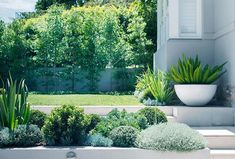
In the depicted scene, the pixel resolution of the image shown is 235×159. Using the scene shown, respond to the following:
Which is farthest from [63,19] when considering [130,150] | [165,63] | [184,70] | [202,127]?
[130,150]

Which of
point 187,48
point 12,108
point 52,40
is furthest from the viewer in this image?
point 52,40

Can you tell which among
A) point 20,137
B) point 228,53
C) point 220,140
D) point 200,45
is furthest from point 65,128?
point 200,45

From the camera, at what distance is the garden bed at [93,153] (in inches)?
216

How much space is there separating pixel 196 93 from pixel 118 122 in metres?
2.50

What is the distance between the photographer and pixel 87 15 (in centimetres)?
1639

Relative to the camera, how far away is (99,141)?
577 centimetres

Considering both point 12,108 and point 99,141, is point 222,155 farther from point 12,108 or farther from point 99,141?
point 12,108

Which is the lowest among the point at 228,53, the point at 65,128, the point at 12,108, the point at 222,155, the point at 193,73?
the point at 222,155

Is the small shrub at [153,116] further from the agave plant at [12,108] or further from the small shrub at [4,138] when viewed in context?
the small shrub at [4,138]

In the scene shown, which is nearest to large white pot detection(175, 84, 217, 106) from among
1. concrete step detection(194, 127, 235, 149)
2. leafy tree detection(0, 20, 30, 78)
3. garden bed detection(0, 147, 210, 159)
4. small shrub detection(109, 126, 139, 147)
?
concrete step detection(194, 127, 235, 149)

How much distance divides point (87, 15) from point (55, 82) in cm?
317

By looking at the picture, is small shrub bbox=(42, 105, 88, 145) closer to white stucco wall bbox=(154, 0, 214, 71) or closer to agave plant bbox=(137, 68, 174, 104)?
agave plant bbox=(137, 68, 174, 104)

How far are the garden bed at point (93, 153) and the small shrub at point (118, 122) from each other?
572 mm

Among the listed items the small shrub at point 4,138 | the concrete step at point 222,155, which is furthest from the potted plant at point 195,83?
the small shrub at point 4,138
